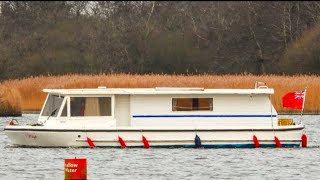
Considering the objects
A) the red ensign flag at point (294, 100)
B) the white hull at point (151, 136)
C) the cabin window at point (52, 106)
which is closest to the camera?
the white hull at point (151, 136)

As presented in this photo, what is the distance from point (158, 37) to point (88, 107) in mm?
35085

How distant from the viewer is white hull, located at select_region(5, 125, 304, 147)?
43.1 metres

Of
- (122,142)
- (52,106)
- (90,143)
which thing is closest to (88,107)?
(52,106)

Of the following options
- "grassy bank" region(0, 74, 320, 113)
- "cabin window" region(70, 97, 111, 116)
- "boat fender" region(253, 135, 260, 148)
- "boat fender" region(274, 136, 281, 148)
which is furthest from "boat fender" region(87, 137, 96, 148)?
"grassy bank" region(0, 74, 320, 113)

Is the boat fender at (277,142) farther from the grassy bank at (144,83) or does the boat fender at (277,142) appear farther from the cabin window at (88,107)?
the grassy bank at (144,83)

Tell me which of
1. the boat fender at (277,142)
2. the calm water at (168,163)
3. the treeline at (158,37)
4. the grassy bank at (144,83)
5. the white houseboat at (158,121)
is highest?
the treeline at (158,37)

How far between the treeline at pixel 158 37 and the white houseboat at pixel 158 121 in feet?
91.9

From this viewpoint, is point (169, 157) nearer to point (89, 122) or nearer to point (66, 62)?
point (89, 122)

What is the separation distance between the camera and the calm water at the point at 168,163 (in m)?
36.1

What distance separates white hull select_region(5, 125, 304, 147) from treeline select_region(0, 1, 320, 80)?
2857cm

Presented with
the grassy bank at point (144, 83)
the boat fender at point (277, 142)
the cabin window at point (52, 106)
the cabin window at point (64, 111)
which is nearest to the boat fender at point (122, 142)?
the cabin window at point (64, 111)

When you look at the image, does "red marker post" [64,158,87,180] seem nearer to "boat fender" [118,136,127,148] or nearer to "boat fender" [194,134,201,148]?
"boat fender" [118,136,127,148]

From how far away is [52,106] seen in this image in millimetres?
44000

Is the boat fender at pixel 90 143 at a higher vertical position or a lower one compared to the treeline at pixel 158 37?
lower
